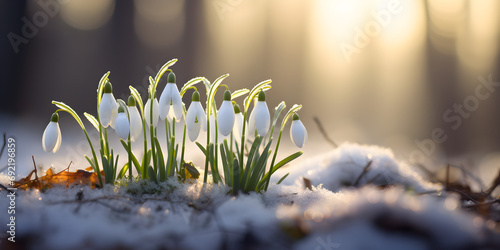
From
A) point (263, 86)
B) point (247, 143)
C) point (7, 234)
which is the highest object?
point (263, 86)

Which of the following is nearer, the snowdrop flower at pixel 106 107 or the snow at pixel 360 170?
the snowdrop flower at pixel 106 107

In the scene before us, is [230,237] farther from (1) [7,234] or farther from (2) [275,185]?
(2) [275,185]

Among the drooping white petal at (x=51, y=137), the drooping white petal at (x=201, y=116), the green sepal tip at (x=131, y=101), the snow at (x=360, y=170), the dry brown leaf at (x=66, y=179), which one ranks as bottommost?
the dry brown leaf at (x=66, y=179)

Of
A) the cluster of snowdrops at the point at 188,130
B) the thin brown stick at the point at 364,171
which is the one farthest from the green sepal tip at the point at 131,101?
the thin brown stick at the point at 364,171

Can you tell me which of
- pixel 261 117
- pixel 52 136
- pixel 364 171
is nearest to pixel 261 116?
pixel 261 117

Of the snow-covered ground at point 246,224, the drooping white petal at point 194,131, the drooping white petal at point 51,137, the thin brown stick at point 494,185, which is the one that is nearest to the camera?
the snow-covered ground at point 246,224

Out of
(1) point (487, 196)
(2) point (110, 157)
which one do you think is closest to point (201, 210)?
(2) point (110, 157)

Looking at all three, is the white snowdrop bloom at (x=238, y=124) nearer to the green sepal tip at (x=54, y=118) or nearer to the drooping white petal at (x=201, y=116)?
the drooping white petal at (x=201, y=116)
